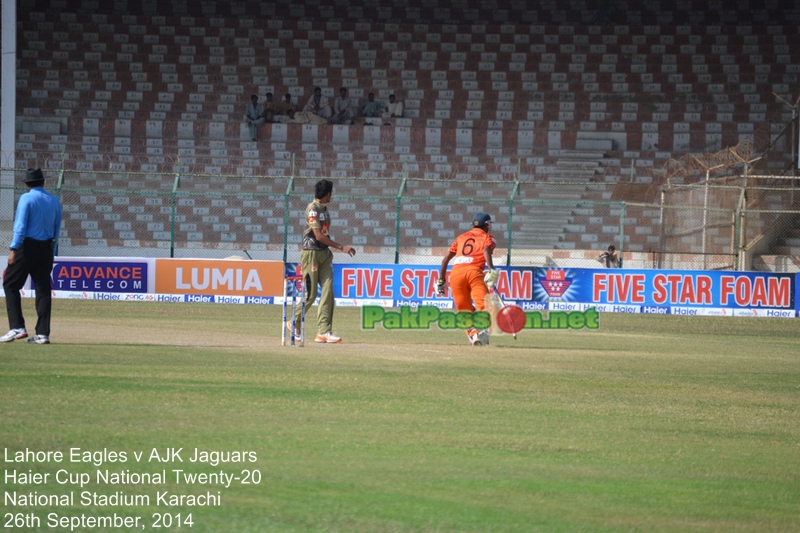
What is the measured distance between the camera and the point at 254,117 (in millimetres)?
33312

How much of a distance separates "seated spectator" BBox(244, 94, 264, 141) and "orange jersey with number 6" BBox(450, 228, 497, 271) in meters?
20.7

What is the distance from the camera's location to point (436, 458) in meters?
6.82

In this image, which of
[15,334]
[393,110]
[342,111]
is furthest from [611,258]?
[15,334]

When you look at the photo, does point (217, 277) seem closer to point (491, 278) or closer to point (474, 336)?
point (474, 336)

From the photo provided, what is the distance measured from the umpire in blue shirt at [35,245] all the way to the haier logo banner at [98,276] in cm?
1030

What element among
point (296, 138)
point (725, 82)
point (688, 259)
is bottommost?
point (688, 259)

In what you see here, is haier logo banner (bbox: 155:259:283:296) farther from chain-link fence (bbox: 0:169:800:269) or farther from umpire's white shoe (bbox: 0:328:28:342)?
umpire's white shoe (bbox: 0:328:28:342)

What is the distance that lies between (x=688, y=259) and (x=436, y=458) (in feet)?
68.4

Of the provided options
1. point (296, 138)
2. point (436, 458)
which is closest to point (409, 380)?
point (436, 458)

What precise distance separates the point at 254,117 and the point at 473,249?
69.0 ft

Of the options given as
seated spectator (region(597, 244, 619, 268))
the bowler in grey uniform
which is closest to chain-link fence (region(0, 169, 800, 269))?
seated spectator (region(597, 244, 619, 268))

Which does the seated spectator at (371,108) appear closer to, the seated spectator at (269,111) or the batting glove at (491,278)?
the seated spectator at (269,111)

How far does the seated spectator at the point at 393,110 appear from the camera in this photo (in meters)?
34.5

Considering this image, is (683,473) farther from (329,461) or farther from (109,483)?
(109,483)
